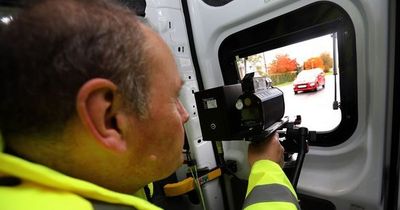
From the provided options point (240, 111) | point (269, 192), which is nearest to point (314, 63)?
point (240, 111)

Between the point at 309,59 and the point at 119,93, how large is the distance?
1.50 meters

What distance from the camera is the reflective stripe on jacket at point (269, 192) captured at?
77cm

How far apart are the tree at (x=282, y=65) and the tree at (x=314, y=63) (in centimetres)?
8

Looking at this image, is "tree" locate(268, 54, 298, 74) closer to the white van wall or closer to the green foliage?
the green foliage

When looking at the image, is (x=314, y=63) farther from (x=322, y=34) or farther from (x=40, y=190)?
(x=40, y=190)

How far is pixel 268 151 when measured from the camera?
1063mm

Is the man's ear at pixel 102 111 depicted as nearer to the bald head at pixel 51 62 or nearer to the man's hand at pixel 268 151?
the bald head at pixel 51 62

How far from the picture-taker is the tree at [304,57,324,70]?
1.59 meters

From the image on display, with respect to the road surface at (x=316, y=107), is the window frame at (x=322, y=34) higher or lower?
higher

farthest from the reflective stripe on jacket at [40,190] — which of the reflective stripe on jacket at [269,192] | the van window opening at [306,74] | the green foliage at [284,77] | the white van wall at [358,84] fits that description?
the green foliage at [284,77]

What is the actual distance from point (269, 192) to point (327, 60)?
1.08 metres

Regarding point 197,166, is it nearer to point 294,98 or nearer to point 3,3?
point 294,98

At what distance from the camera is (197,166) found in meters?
1.85

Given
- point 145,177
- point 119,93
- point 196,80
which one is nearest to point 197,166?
point 196,80
